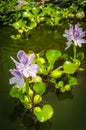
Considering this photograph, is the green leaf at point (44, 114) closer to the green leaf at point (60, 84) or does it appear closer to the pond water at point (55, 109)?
the pond water at point (55, 109)

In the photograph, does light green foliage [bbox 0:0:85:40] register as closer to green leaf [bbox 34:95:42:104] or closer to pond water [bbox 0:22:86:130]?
pond water [bbox 0:22:86:130]

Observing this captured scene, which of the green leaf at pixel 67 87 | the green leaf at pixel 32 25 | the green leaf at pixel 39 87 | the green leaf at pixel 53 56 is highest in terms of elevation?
the green leaf at pixel 39 87

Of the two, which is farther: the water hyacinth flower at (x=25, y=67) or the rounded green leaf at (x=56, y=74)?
the rounded green leaf at (x=56, y=74)

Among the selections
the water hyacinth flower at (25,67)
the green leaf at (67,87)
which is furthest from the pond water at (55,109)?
the water hyacinth flower at (25,67)

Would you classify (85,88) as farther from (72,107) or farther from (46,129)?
(46,129)

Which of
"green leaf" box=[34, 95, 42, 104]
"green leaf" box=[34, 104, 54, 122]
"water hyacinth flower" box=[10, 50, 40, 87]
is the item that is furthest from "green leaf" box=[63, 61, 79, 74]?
"water hyacinth flower" box=[10, 50, 40, 87]

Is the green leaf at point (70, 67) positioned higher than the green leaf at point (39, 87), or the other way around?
the green leaf at point (39, 87)

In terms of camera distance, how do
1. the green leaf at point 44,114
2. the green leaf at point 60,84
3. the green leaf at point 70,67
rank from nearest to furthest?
the green leaf at point 44,114, the green leaf at point 60,84, the green leaf at point 70,67

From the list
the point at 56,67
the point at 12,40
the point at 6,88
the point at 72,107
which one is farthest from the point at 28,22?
the point at 72,107
